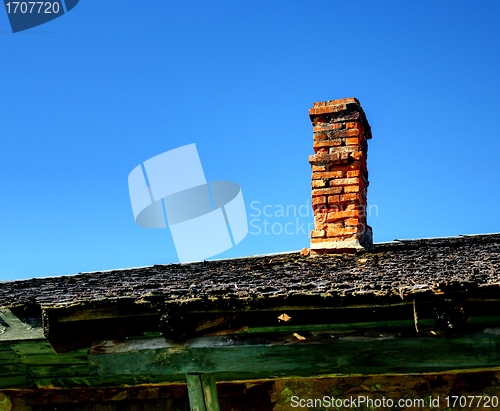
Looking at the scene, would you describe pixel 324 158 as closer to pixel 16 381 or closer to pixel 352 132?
pixel 352 132

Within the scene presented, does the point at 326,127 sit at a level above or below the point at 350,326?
above

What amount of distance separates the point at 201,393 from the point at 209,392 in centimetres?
5

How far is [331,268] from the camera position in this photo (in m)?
4.83

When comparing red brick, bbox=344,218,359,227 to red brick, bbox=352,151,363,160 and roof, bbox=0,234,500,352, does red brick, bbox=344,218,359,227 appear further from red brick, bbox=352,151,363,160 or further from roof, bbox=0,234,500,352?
roof, bbox=0,234,500,352

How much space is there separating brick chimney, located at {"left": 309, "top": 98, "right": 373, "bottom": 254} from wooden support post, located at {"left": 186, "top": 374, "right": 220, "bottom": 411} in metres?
2.56

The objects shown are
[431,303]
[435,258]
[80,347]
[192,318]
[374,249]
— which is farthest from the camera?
[374,249]

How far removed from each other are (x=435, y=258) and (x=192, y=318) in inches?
90.4

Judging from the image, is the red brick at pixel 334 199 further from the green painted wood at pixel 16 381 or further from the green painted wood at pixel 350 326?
the green painted wood at pixel 16 381

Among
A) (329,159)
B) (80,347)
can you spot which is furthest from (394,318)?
(329,159)

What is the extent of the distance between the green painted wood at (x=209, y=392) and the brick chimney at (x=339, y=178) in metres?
2.54

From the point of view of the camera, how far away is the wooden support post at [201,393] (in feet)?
12.3

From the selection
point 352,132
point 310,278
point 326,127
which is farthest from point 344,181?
point 310,278

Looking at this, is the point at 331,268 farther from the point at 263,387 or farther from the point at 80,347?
the point at 80,347

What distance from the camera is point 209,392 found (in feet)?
12.3
